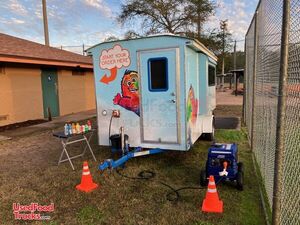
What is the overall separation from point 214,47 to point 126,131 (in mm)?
21737

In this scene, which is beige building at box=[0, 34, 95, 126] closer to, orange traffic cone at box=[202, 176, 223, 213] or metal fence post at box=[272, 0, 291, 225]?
orange traffic cone at box=[202, 176, 223, 213]

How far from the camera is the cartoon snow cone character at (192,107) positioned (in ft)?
15.8

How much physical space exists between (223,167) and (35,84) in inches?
377

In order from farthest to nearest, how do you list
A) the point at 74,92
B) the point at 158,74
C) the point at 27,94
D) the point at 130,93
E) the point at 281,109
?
the point at 74,92
the point at 27,94
the point at 130,93
the point at 158,74
the point at 281,109

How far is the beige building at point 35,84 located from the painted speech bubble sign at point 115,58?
5443 mm

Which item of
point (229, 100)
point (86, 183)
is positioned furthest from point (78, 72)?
point (86, 183)

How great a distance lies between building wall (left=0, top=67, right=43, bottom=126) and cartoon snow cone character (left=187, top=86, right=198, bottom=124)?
7552 millimetres

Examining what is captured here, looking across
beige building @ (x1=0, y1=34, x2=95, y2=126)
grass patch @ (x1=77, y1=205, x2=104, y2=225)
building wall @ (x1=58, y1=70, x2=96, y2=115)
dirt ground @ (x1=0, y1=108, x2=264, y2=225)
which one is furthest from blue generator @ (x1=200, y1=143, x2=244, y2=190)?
building wall @ (x1=58, y1=70, x2=96, y2=115)

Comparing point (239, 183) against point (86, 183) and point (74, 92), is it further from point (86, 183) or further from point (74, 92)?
point (74, 92)

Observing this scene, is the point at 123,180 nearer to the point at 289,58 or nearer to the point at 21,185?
the point at 21,185

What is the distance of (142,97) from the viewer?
15.8ft

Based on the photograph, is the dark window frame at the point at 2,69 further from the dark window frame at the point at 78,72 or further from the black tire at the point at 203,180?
the black tire at the point at 203,180

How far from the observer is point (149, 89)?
4.74 meters

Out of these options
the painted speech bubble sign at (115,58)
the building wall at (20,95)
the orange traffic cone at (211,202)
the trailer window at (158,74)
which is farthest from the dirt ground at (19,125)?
the orange traffic cone at (211,202)
